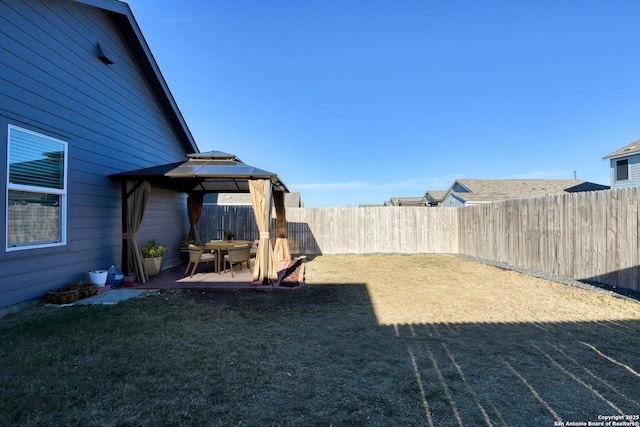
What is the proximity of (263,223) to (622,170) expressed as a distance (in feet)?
63.4

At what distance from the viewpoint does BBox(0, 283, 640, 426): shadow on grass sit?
2.00 m

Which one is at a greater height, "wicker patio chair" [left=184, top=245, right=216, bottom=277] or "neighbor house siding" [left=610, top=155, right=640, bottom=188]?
"neighbor house siding" [left=610, top=155, right=640, bottom=188]

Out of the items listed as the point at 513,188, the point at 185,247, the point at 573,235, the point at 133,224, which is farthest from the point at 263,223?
the point at 513,188

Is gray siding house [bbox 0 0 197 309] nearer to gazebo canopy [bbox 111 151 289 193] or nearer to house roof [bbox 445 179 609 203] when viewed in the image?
gazebo canopy [bbox 111 151 289 193]

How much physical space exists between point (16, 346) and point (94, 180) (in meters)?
3.63

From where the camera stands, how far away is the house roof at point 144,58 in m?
6.05

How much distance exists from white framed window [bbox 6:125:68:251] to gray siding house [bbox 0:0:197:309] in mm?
16

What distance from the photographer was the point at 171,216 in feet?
28.9

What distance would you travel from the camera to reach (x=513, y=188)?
21422mm

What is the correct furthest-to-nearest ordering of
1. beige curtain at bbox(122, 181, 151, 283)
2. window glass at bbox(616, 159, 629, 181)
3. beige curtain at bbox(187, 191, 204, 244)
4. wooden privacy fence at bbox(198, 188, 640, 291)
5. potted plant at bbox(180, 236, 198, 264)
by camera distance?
window glass at bbox(616, 159, 629, 181), beige curtain at bbox(187, 191, 204, 244), potted plant at bbox(180, 236, 198, 264), beige curtain at bbox(122, 181, 151, 283), wooden privacy fence at bbox(198, 188, 640, 291)

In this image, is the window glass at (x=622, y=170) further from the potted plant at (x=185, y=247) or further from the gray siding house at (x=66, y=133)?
the gray siding house at (x=66, y=133)

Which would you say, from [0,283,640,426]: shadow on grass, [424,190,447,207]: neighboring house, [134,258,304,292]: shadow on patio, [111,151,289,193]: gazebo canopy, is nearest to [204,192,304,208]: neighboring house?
[424,190,447,207]: neighboring house

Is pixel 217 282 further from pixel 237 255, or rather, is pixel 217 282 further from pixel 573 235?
pixel 573 235

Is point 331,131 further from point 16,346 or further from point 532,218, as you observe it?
point 16,346
